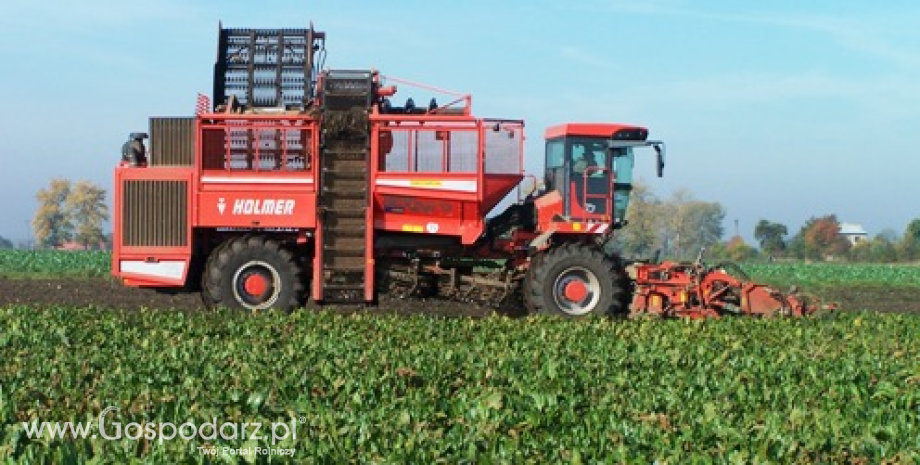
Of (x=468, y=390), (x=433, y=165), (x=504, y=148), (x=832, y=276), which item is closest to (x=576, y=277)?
(x=504, y=148)

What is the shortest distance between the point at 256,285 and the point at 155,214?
1633 mm

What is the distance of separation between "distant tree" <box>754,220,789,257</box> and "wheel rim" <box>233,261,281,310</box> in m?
85.4

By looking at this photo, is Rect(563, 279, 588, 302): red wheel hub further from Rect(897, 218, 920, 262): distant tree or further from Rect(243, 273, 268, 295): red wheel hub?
Rect(897, 218, 920, 262): distant tree

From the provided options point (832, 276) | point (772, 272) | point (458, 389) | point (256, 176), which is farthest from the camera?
point (772, 272)

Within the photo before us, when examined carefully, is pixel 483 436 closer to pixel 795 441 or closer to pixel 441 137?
pixel 795 441

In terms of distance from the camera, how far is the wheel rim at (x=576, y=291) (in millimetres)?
15961

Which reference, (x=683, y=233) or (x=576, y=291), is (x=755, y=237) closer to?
(x=683, y=233)

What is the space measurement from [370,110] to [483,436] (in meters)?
9.35

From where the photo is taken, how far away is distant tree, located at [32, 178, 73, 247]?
4397 inches

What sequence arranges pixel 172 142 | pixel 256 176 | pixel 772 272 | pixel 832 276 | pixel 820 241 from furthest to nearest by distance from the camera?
1. pixel 820 241
2. pixel 772 272
3. pixel 832 276
4. pixel 172 142
5. pixel 256 176

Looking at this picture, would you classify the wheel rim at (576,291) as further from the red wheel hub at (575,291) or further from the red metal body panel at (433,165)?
the red metal body panel at (433,165)

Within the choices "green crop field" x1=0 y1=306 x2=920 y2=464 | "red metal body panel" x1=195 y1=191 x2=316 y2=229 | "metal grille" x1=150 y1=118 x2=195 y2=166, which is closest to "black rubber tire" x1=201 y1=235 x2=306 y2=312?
"red metal body panel" x1=195 y1=191 x2=316 y2=229

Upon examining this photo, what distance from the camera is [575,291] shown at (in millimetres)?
16000

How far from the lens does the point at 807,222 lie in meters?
106
